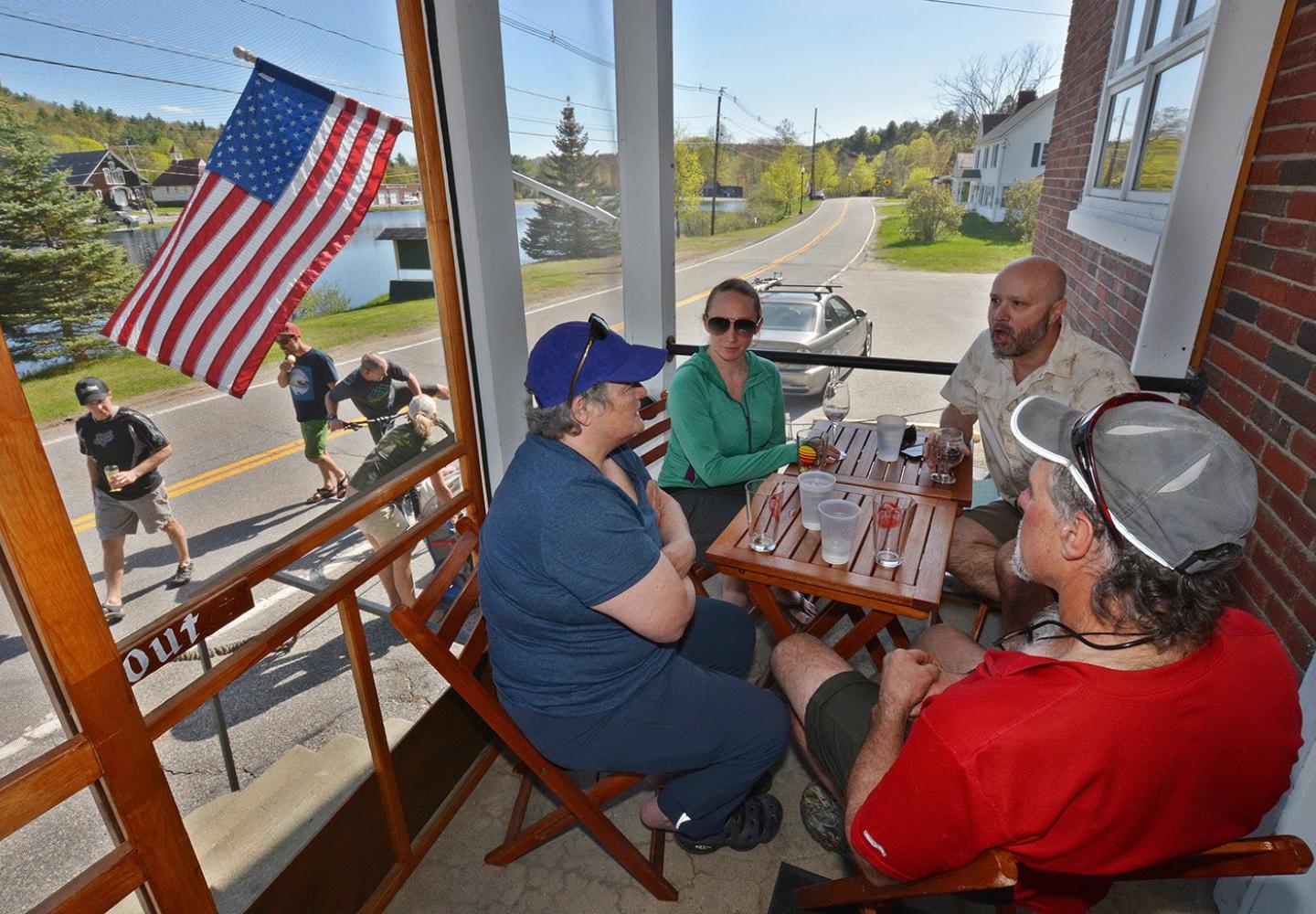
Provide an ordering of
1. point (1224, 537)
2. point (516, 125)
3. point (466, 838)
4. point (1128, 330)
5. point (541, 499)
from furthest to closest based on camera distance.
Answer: point (1128, 330) < point (516, 125) < point (466, 838) < point (541, 499) < point (1224, 537)

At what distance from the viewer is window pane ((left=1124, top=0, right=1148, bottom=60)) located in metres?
3.78

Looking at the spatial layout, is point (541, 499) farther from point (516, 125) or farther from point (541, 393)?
point (516, 125)

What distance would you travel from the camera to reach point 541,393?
5.62 feet

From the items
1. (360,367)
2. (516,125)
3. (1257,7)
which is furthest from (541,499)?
(1257,7)

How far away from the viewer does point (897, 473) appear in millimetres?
2660

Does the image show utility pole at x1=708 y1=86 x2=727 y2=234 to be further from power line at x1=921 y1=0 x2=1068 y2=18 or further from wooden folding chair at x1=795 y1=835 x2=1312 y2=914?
wooden folding chair at x1=795 y1=835 x2=1312 y2=914

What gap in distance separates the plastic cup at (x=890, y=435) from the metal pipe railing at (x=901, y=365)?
616 mm

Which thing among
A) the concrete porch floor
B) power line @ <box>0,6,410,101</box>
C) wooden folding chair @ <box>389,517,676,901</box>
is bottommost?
the concrete porch floor

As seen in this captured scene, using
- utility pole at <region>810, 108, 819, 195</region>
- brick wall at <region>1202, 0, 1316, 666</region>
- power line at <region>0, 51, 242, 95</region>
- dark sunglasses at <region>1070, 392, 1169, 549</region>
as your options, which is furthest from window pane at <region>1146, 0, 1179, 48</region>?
power line at <region>0, 51, 242, 95</region>

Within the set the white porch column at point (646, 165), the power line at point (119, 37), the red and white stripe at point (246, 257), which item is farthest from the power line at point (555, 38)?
the power line at point (119, 37)

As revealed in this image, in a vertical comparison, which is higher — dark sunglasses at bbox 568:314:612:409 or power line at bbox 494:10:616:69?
power line at bbox 494:10:616:69

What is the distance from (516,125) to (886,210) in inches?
111

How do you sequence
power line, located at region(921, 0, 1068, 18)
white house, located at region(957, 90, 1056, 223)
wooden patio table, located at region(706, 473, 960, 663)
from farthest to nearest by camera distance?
white house, located at region(957, 90, 1056, 223)
power line, located at region(921, 0, 1068, 18)
wooden patio table, located at region(706, 473, 960, 663)

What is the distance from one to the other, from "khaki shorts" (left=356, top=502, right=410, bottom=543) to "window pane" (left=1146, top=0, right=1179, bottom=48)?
14.1ft
